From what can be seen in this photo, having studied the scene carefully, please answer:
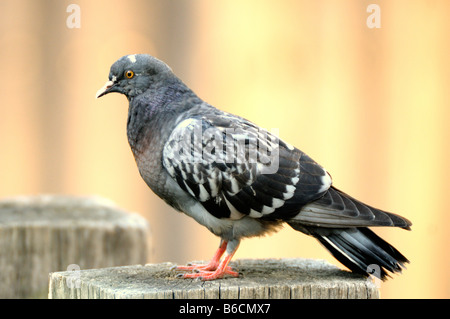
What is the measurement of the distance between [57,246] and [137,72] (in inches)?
57.3

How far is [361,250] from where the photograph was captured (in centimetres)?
438

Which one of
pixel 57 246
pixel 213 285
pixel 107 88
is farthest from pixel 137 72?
pixel 213 285

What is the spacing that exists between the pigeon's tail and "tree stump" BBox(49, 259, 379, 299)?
11 cm

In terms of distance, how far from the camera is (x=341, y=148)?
28.6ft

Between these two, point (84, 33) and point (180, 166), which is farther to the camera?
point (84, 33)

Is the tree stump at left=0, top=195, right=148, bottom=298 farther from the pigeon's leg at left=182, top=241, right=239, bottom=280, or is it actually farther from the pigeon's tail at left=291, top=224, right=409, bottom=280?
the pigeon's tail at left=291, top=224, right=409, bottom=280

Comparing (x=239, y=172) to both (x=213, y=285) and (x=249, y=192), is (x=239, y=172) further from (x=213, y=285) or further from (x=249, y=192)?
(x=213, y=285)

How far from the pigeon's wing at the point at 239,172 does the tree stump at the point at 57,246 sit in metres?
1.05

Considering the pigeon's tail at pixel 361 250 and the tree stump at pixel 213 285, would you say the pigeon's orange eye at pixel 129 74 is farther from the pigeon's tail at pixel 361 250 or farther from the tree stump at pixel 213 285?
the pigeon's tail at pixel 361 250

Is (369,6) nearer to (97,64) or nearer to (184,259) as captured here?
(97,64)

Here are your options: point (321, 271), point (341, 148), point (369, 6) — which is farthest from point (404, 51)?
point (321, 271)

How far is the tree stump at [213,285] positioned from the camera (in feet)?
12.1

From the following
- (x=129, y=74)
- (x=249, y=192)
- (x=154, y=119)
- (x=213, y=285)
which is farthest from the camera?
(x=129, y=74)

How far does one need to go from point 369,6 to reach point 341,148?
1.77m
